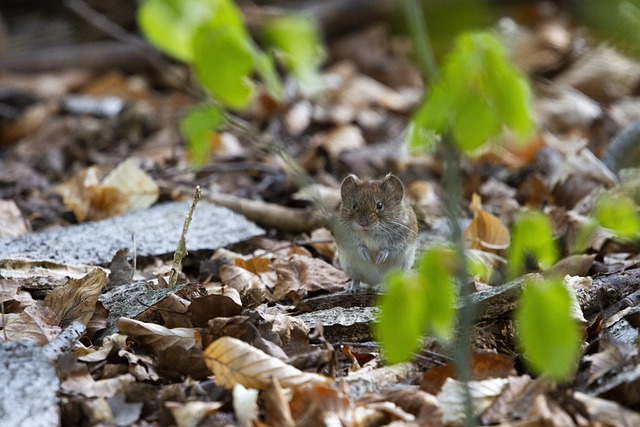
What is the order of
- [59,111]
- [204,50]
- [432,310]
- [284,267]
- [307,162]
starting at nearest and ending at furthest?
[432,310]
[204,50]
[284,267]
[307,162]
[59,111]

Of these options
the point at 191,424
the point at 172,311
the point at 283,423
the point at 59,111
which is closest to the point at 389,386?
the point at 283,423

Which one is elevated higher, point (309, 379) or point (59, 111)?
point (309, 379)

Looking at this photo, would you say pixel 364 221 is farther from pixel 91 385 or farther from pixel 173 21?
pixel 91 385

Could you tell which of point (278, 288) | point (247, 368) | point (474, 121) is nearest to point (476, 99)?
Answer: point (474, 121)

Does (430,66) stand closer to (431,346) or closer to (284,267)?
(431,346)

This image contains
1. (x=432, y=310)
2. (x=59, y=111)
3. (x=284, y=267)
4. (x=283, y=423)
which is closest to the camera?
(x=432, y=310)

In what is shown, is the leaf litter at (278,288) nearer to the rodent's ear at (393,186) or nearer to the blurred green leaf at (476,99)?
the rodent's ear at (393,186)

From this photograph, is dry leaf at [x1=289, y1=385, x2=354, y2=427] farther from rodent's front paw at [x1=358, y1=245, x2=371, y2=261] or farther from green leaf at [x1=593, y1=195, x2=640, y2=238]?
rodent's front paw at [x1=358, y1=245, x2=371, y2=261]
